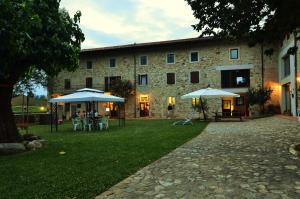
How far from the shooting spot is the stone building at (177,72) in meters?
29.2

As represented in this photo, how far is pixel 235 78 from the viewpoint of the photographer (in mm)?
29891

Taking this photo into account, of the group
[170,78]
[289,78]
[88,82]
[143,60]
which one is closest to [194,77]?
[170,78]

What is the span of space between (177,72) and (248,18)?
23668mm

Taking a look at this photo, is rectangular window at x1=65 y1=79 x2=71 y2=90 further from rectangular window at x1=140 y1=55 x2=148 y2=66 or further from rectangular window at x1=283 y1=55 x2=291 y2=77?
rectangular window at x1=283 y1=55 x2=291 y2=77

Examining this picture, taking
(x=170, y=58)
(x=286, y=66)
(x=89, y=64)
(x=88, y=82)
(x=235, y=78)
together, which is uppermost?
(x=170, y=58)

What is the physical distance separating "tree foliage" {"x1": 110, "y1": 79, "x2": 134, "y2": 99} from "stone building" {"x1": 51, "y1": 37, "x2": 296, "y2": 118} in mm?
938

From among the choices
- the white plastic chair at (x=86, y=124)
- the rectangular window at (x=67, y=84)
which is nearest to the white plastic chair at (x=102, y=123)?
the white plastic chair at (x=86, y=124)

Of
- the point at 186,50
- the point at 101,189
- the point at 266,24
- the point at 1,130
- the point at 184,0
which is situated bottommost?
the point at 101,189

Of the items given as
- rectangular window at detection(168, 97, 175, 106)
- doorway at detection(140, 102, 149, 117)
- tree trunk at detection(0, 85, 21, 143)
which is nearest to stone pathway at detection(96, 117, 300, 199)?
tree trunk at detection(0, 85, 21, 143)

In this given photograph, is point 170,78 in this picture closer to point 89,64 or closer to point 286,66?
point 89,64

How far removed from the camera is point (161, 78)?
32.0 m

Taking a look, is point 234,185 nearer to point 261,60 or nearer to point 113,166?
point 113,166

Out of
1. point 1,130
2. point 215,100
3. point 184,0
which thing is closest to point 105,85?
point 215,100

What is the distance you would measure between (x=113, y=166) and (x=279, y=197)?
11.6 feet
